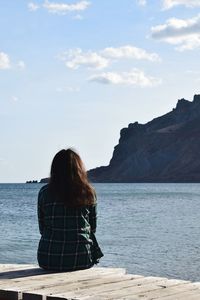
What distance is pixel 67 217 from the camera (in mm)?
7590

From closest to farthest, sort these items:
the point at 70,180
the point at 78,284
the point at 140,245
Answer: the point at 78,284
the point at 70,180
the point at 140,245

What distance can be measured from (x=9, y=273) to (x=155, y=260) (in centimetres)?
2039

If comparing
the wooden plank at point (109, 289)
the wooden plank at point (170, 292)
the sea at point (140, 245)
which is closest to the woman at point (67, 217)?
the wooden plank at point (109, 289)

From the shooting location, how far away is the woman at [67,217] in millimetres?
7391

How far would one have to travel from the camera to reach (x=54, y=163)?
24.4 ft

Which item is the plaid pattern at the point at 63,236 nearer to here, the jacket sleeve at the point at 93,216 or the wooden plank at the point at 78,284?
the jacket sleeve at the point at 93,216

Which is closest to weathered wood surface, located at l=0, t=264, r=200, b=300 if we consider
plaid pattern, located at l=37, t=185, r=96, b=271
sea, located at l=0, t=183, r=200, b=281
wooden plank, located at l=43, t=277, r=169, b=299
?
wooden plank, located at l=43, t=277, r=169, b=299

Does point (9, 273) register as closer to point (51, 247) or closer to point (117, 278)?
point (51, 247)

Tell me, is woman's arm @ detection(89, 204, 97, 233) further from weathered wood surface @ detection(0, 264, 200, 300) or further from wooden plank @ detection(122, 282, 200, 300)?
wooden plank @ detection(122, 282, 200, 300)

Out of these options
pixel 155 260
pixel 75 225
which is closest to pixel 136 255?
pixel 155 260

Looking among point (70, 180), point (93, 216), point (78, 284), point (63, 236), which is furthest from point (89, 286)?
point (93, 216)

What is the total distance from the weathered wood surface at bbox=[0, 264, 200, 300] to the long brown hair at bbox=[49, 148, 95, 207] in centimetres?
81

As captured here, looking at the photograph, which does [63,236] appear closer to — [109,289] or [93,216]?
[93,216]

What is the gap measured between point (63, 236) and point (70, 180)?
25.1 inches
